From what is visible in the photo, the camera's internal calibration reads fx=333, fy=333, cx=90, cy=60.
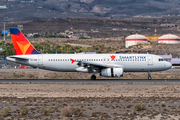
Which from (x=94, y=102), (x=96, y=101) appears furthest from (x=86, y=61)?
(x=94, y=102)

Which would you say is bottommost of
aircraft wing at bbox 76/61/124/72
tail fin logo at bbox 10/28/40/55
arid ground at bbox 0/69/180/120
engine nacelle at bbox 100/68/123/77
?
arid ground at bbox 0/69/180/120

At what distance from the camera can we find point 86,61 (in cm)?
4925

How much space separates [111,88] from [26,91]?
9764 mm

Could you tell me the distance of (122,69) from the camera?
47.3 meters

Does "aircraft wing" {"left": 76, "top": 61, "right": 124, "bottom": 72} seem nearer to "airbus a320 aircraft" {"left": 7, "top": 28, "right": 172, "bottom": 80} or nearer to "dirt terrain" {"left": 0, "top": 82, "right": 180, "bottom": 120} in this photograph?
"airbus a320 aircraft" {"left": 7, "top": 28, "right": 172, "bottom": 80}

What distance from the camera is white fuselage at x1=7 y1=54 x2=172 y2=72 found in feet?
161

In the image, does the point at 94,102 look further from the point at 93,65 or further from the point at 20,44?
the point at 20,44

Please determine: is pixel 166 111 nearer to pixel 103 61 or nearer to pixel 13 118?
pixel 13 118

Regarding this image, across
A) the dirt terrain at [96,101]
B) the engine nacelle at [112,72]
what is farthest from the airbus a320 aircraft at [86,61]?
the dirt terrain at [96,101]

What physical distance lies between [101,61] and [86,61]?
2216 millimetres

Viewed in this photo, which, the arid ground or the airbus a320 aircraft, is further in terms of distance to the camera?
the airbus a320 aircraft

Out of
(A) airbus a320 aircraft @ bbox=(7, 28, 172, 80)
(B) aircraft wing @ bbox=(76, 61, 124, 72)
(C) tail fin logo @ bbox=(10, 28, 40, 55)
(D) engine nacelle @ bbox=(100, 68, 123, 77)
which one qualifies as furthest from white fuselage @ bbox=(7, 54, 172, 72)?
(D) engine nacelle @ bbox=(100, 68, 123, 77)

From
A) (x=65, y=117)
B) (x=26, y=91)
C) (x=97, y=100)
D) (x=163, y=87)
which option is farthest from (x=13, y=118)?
(x=163, y=87)

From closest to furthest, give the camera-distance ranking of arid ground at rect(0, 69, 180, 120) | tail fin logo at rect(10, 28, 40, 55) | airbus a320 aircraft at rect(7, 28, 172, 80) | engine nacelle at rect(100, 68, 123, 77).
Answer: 1. arid ground at rect(0, 69, 180, 120)
2. engine nacelle at rect(100, 68, 123, 77)
3. airbus a320 aircraft at rect(7, 28, 172, 80)
4. tail fin logo at rect(10, 28, 40, 55)
